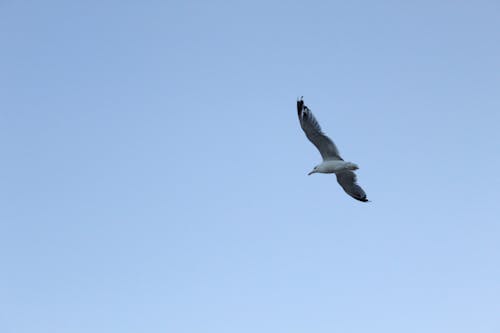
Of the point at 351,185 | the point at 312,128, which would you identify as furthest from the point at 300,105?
the point at 351,185

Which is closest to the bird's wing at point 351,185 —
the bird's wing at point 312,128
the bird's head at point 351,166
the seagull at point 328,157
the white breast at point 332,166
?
the seagull at point 328,157

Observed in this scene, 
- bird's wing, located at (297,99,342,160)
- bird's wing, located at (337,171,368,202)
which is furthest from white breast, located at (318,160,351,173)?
bird's wing, located at (337,171,368,202)

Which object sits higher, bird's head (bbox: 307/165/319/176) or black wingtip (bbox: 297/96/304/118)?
black wingtip (bbox: 297/96/304/118)

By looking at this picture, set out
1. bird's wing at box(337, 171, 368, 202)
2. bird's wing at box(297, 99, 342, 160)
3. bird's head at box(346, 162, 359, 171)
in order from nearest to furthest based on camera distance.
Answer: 1. bird's wing at box(297, 99, 342, 160)
2. bird's head at box(346, 162, 359, 171)
3. bird's wing at box(337, 171, 368, 202)

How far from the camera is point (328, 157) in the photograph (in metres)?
32.6

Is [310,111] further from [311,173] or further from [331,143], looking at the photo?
[311,173]

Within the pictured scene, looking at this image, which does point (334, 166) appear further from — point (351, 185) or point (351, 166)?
point (351, 185)

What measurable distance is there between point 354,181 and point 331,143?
3.91 m

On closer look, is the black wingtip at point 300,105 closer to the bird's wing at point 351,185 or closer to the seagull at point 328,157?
the seagull at point 328,157

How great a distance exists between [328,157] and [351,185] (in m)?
3.12

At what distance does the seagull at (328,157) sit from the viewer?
3092 cm

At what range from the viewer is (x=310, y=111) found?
1218 inches

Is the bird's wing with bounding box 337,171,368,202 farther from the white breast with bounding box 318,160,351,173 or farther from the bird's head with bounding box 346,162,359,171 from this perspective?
the bird's head with bounding box 346,162,359,171

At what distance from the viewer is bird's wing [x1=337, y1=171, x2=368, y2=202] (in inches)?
1339
